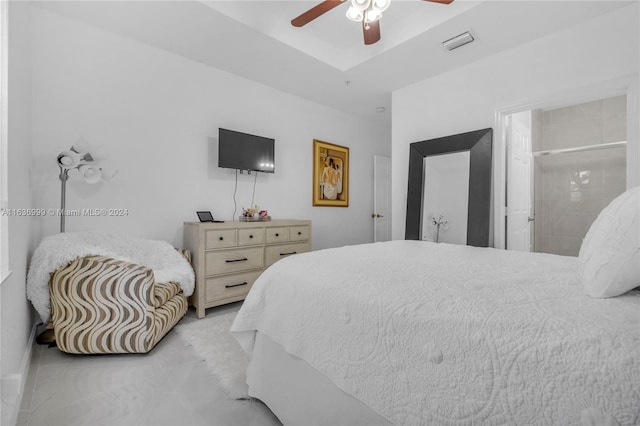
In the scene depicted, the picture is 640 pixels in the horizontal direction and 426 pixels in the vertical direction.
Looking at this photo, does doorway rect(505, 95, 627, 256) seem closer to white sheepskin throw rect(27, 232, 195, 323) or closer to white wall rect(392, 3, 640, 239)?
white wall rect(392, 3, 640, 239)

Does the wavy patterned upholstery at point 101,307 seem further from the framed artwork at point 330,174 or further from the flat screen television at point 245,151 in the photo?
the framed artwork at point 330,174

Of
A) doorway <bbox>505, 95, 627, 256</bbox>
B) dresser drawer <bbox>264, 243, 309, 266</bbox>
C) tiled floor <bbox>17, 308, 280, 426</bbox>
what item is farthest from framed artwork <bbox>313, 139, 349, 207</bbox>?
tiled floor <bbox>17, 308, 280, 426</bbox>

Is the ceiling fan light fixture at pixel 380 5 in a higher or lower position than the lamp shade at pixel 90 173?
higher

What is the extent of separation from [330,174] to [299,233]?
54.9 inches

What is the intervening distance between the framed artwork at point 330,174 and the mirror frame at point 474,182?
150cm

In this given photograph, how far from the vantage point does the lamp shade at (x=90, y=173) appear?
2324 millimetres

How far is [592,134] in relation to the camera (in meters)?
3.59

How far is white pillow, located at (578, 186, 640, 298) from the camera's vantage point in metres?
0.78

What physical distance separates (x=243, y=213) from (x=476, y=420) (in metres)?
3.08

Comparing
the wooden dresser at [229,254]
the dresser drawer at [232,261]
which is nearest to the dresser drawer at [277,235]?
the wooden dresser at [229,254]

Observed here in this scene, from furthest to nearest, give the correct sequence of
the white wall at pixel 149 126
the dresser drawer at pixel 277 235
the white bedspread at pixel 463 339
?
the dresser drawer at pixel 277 235, the white wall at pixel 149 126, the white bedspread at pixel 463 339

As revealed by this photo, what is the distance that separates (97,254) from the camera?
2059mm

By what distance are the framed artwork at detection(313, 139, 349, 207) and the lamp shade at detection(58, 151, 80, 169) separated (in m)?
2.73

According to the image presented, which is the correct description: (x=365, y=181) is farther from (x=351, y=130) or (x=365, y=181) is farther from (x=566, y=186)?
(x=566, y=186)
